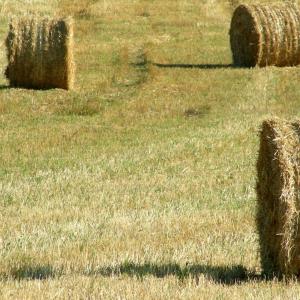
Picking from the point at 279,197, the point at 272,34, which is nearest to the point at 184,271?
the point at 279,197

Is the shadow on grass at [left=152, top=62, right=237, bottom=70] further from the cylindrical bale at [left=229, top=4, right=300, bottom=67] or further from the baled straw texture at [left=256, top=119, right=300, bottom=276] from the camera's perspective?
the baled straw texture at [left=256, top=119, right=300, bottom=276]

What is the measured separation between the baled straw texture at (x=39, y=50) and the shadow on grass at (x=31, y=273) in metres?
12.0

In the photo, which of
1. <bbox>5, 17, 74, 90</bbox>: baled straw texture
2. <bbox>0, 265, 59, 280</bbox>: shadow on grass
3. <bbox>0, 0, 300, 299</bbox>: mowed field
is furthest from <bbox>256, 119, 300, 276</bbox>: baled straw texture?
<bbox>5, 17, 74, 90</bbox>: baled straw texture

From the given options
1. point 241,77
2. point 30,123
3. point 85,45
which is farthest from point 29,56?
point 85,45

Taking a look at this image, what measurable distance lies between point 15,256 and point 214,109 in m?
10.9

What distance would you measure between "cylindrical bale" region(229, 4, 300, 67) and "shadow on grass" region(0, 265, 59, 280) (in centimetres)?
1573

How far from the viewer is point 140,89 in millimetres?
19812

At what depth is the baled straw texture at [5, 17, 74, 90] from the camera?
63.0 feet

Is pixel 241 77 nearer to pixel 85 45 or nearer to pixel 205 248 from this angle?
pixel 85 45

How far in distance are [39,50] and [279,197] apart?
496 inches

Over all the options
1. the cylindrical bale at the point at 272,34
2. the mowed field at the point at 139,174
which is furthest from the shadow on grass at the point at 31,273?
the cylindrical bale at the point at 272,34

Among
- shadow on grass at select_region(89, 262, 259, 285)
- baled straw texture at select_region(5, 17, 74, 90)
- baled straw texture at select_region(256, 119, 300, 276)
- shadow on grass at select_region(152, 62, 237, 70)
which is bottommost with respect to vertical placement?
shadow on grass at select_region(89, 262, 259, 285)

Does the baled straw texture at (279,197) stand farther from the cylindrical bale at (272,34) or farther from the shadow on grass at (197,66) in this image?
the shadow on grass at (197,66)

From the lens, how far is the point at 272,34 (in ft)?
74.0
